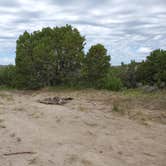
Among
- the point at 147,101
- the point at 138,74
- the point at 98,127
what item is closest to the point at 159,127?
the point at 98,127

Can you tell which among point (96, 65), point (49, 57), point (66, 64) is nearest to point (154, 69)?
point (96, 65)

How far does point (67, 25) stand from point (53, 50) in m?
2.32

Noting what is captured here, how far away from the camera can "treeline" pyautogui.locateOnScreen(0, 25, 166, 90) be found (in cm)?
2517

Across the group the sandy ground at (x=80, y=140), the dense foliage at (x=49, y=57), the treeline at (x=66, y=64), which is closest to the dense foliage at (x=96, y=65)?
the treeline at (x=66, y=64)

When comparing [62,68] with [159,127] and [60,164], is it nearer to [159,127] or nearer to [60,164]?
[159,127]

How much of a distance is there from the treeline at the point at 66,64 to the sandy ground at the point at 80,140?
523 inches

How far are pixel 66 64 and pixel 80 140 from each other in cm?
1851

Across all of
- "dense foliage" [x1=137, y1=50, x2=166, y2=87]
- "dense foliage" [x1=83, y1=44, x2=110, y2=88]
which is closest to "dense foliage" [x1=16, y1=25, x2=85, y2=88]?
"dense foliage" [x1=83, y1=44, x2=110, y2=88]

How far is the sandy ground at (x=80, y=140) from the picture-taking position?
253 inches

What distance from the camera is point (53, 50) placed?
2573cm

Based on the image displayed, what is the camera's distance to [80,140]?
7.99m

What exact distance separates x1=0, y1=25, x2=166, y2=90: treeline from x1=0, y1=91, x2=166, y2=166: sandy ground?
43.6 feet

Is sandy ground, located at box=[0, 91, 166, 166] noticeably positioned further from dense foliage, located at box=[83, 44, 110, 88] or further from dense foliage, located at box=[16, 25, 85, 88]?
dense foliage, located at box=[16, 25, 85, 88]

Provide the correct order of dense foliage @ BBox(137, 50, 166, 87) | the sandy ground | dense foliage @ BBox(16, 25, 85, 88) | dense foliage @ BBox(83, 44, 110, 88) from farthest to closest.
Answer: dense foliage @ BBox(137, 50, 166, 87), dense foliage @ BBox(16, 25, 85, 88), dense foliage @ BBox(83, 44, 110, 88), the sandy ground
